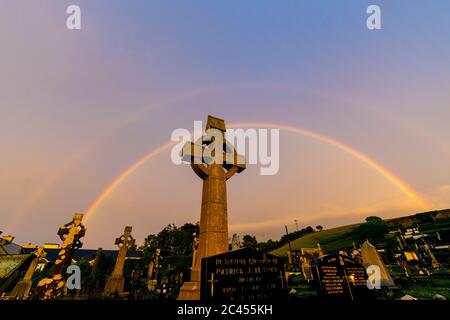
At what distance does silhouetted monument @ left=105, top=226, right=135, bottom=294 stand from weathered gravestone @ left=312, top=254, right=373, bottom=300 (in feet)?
42.4

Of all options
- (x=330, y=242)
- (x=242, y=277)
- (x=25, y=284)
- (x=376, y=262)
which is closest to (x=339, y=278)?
(x=242, y=277)

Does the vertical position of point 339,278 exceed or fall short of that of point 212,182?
it falls short

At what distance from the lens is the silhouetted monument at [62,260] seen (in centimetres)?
902

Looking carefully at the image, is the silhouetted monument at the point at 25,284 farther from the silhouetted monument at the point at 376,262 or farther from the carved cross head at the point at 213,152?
the silhouetted monument at the point at 376,262

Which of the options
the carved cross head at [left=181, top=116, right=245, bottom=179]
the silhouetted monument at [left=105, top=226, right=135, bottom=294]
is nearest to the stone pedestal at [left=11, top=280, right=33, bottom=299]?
the silhouetted monument at [left=105, top=226, right=135, bottom=294]

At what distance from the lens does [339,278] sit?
8.02 metres

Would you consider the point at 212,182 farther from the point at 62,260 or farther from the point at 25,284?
the point at 25,284

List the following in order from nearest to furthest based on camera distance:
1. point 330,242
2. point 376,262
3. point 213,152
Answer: point 213,152 < point 376,262 < point 330,242

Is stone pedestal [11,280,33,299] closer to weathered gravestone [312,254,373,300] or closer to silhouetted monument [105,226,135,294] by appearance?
silhouetted monument [105,226,135,294]

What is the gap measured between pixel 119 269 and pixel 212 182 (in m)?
14.6

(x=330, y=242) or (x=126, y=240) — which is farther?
(x=330, y=242)
